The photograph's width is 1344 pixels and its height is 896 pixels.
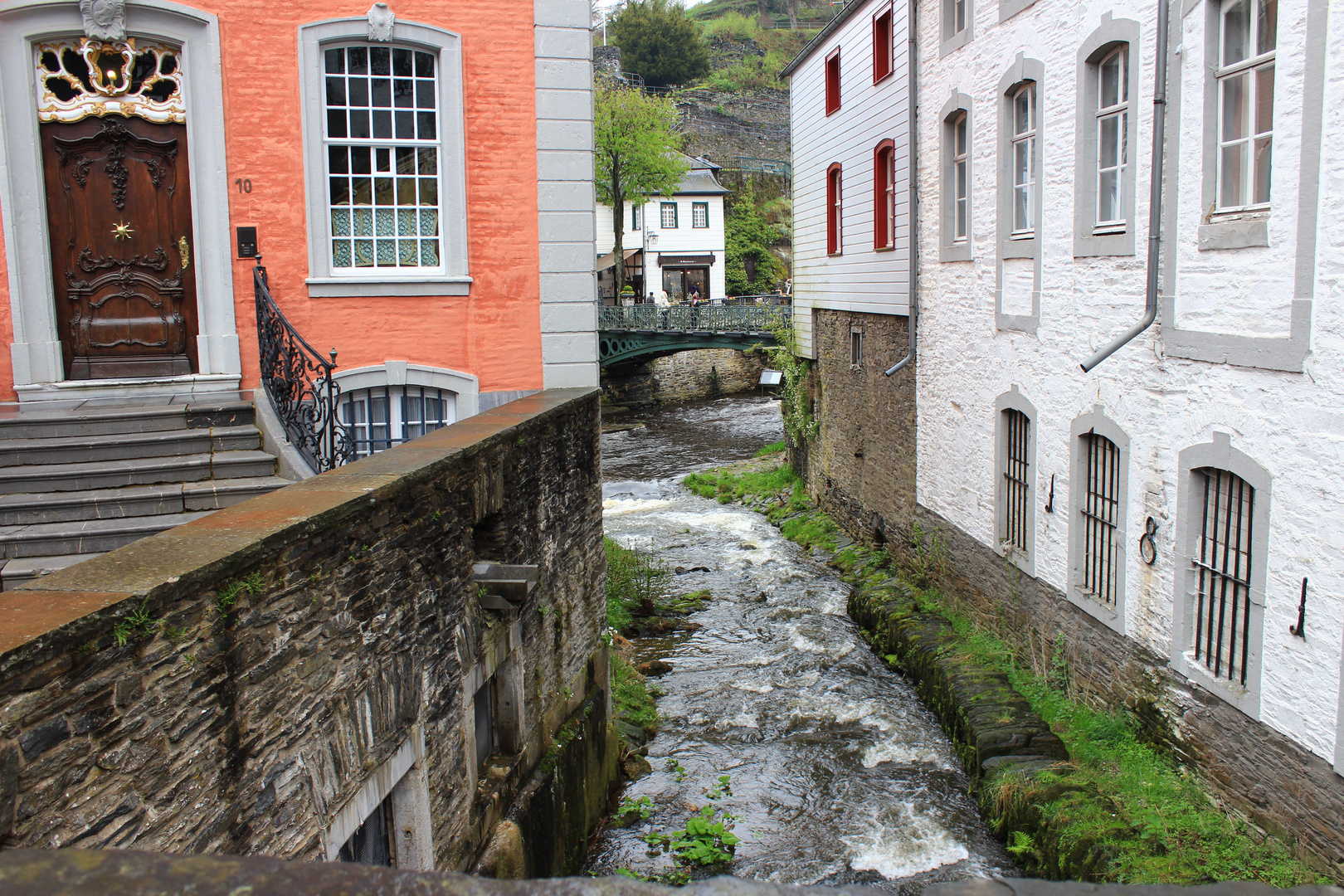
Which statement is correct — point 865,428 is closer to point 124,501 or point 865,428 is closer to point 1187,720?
point 1187,720

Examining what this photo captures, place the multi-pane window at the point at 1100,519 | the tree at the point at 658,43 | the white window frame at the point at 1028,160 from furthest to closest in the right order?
the tree at the point at 658,43
the white window frame at the point at 1028,160
the multi-pane window at the point at 1100,519

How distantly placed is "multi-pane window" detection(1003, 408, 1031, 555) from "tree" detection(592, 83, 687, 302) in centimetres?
3151

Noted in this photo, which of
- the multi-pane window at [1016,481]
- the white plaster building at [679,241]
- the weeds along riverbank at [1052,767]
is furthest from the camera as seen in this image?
the white plaster building at [679,241]

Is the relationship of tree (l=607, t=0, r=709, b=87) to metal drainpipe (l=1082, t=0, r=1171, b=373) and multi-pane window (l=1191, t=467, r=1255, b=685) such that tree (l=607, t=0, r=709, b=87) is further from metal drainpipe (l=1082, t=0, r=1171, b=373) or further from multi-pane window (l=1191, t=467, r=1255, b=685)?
multi-pane window (l=1191, t=467, r=1255, b=685)

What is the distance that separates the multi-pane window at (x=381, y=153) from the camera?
9609 millimetres

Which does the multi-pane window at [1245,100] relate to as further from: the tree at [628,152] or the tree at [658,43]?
the tree at [658,43]

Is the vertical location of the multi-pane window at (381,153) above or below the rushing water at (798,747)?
above

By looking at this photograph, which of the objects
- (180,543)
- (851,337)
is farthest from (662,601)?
(180,543)

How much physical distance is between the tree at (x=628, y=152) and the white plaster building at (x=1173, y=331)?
1193 inches

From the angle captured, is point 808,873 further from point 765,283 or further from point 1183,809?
point 765,283

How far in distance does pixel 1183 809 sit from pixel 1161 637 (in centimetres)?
135

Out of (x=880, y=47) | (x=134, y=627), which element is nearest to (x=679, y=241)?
(x=880, y=47)

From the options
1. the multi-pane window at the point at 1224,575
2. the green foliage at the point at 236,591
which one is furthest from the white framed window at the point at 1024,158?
the green foliage at the point at 236,591

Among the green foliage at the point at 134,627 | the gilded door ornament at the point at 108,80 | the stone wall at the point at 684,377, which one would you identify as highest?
the gilded door ornament at the point at 108,80
